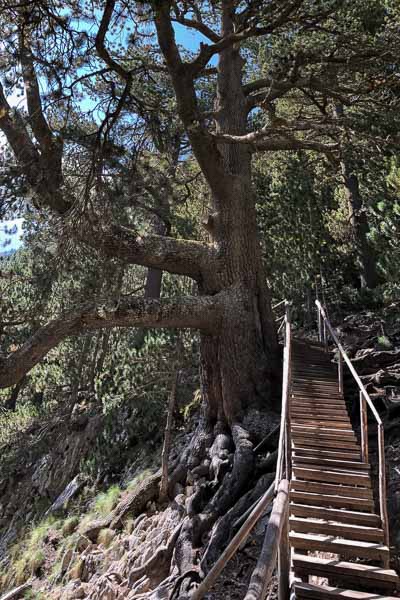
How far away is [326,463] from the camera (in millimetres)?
5238

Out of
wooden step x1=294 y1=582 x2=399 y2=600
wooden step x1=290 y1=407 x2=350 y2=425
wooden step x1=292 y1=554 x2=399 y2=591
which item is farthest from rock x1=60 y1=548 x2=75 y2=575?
wooden step x1=294 y1=582 x2=399 y2=600

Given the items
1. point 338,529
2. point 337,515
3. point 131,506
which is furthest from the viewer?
point 131,506

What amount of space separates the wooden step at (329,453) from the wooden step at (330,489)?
0.51 meters

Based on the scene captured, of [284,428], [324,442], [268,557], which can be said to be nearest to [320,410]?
[324,442]

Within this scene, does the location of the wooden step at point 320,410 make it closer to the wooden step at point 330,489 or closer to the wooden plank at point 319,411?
the wooden plank at point 319,411

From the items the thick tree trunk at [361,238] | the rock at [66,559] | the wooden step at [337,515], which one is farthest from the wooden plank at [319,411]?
the thick tree trunk at [361,238]

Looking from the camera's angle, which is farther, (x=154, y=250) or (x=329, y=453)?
(x=154, y=250)

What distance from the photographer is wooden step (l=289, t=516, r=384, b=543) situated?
4.10 m

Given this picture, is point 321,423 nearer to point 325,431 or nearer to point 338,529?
point 325,431

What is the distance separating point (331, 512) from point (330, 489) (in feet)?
1.14

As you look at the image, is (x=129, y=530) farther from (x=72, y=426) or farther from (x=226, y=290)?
(x=72, y=426)

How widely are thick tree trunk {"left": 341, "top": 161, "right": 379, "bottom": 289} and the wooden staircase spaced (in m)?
6.07

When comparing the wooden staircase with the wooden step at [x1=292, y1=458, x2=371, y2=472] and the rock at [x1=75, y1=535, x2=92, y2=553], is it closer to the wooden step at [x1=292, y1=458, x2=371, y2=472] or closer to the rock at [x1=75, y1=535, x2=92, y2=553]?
the wooden step at [x1=292, y1=458, x2=371, y2=472]

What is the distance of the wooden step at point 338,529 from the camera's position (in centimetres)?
410
